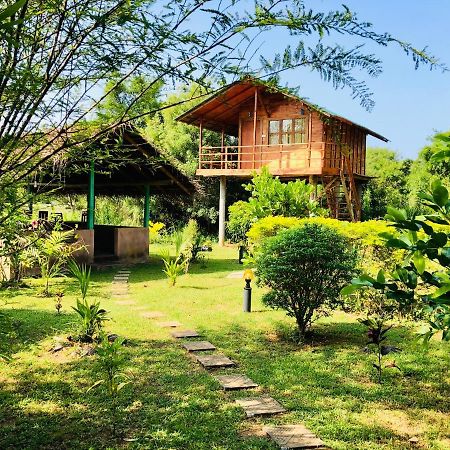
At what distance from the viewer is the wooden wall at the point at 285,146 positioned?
1717 cm

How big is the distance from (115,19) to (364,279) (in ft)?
4.45

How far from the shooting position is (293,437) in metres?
3.43

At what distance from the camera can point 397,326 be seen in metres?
6.95

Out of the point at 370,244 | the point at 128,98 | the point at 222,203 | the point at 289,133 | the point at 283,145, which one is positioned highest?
the point at 289,133

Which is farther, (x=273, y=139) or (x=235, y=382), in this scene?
(x=273, y=139)

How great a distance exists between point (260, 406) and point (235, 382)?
0.61 m

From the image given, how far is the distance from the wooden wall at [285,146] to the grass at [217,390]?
34.5ft

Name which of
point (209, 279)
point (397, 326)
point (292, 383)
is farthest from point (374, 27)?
point (209, 279)

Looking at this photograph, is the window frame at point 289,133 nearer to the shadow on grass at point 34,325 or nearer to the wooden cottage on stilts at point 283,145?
the wooden cottage on stilts at point 283,145

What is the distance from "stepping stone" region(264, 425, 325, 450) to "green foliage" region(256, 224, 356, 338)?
8.51 feet

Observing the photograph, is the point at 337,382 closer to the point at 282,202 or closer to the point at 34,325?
the point at 34,325

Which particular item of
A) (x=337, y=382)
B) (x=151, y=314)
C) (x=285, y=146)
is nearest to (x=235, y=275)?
(x=151, y=314)

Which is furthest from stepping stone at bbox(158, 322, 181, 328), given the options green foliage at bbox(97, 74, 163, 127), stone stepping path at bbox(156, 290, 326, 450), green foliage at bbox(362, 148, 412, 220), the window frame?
green foliage at bbox(362, 148, 412, 220)

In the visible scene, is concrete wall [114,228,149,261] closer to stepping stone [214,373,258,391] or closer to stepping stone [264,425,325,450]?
stepping stone [214,373,258,391]
